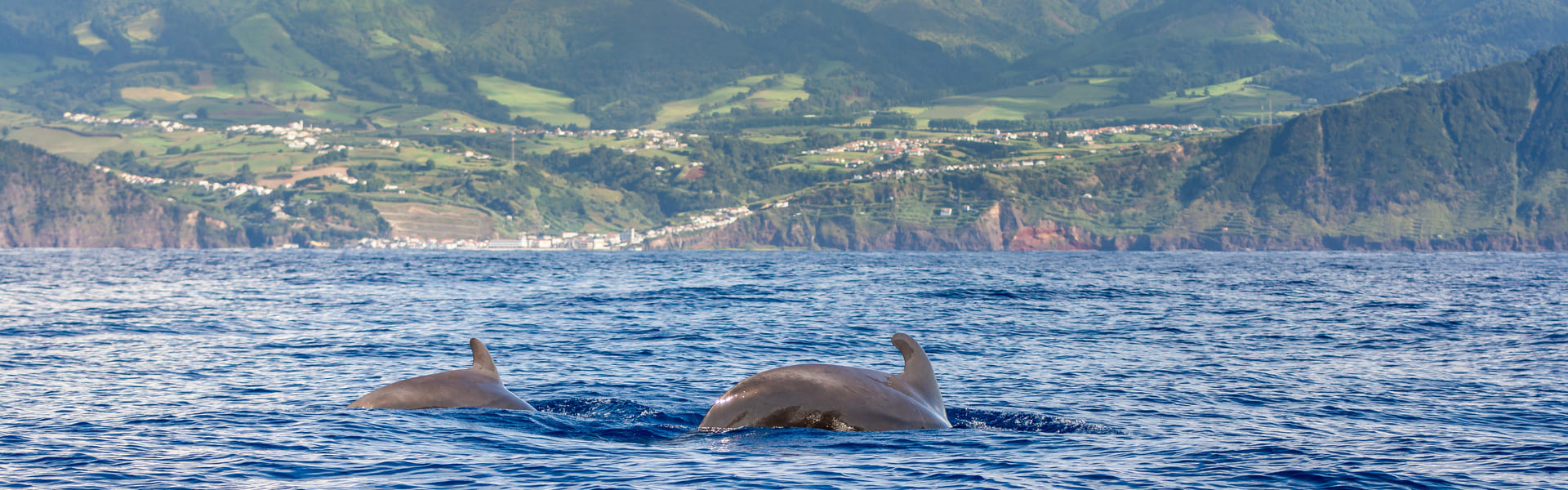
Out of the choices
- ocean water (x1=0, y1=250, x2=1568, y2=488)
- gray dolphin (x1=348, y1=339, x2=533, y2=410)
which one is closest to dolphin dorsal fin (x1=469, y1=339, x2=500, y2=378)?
gray dolphin (x1=348, y1=339, x2=533, y2=410)

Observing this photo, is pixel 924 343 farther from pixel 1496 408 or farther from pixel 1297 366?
pixel 1496 408

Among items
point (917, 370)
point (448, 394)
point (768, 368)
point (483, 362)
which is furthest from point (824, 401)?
point (768, 368)

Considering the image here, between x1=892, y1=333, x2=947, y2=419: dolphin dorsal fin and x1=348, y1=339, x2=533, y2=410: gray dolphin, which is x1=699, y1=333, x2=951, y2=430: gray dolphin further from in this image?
x1=348, y1=339, x2=533, y2=410: gray dolphin

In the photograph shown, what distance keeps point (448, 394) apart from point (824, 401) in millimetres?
5306

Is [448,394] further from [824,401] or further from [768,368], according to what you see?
[768,368]

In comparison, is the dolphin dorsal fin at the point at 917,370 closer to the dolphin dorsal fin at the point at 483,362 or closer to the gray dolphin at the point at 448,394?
the gray dolphin at the point at 448,394

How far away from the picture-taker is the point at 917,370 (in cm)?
1304

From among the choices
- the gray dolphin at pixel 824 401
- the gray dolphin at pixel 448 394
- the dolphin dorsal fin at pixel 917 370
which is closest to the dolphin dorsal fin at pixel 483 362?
the gray dolphin at pixel 448 394

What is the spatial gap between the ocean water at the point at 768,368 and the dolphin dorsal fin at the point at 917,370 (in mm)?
492

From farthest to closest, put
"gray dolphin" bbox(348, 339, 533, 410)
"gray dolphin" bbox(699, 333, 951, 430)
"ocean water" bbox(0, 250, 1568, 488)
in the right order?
1. "gray dolphin" bbox(348, 339, 533, 410)
2. "gray dolphin" bbox(699, 333, 951, 430)
3. "ocean water" bbox(0, 250, 1568, 488)

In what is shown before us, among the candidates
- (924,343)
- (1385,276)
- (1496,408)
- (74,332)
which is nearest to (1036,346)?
(924,343)

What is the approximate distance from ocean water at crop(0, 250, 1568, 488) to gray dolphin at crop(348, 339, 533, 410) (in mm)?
251

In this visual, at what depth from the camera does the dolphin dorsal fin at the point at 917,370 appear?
12.9 metres

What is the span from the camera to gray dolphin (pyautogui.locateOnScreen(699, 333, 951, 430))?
40.6 feet
